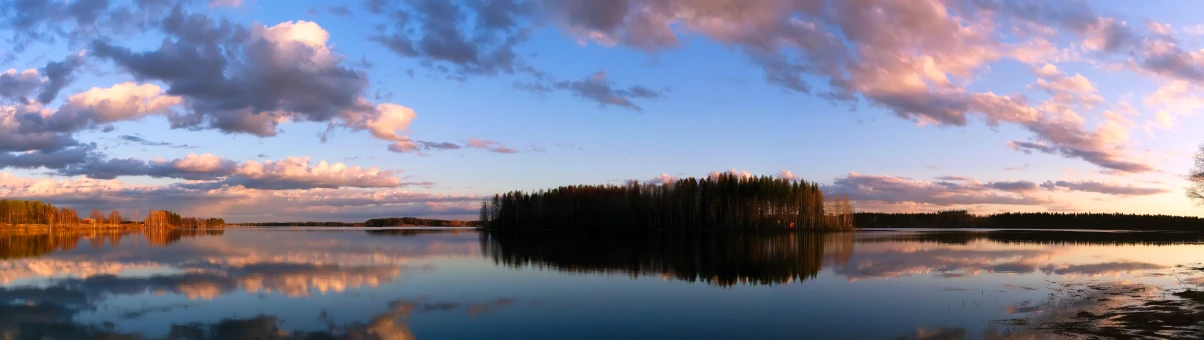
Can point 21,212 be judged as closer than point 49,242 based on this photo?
No

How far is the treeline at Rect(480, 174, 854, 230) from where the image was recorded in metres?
131

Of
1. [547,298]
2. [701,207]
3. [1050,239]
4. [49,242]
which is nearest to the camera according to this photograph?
[547,298]

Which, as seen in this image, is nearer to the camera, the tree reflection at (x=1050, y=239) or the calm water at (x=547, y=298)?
the calm water at (x=547, y=298)

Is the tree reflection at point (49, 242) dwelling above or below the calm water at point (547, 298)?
below

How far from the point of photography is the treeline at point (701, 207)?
131000 mm

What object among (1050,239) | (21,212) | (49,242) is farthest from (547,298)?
(21,212)

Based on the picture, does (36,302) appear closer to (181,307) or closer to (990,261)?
(181,307)

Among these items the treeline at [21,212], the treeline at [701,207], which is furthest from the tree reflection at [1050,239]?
the treeline at [21,212]

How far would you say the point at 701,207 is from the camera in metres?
135

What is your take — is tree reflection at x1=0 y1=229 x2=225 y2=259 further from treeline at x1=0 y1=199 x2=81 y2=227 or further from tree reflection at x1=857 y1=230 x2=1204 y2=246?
treeline at x1=0 y1=199 x2=81 y2=227

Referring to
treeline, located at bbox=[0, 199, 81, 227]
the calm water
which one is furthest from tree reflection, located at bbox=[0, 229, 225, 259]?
treeline, located at bbox=[0, 199, 81, 227]

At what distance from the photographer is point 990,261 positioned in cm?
4000

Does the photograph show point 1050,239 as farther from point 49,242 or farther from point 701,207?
point 49,242

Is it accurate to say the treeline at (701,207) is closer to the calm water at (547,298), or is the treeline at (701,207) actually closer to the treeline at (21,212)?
the calm water at (547,298)
